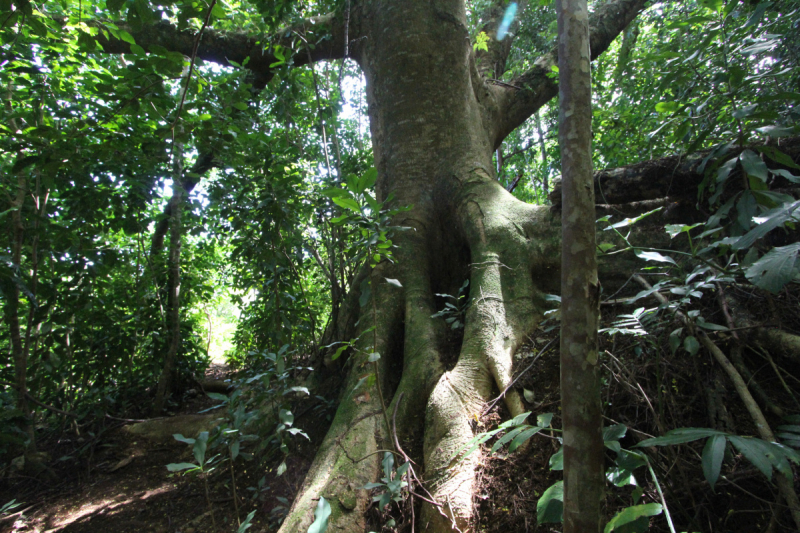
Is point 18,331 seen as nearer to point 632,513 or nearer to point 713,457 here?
point 632,513

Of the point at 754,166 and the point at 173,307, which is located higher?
the point at 173,307

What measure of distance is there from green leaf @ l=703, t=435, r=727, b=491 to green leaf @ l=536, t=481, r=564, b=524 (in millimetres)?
330

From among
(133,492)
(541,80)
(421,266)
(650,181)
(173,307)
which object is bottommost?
(133,492)

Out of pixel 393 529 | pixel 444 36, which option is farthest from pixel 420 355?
pixel 444 36

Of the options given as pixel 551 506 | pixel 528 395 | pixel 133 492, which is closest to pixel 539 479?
pixel 528 395

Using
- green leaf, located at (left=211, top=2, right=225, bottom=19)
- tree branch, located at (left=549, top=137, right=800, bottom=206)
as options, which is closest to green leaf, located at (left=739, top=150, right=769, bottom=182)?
tree branch, located at (left=549, top=137, right=800, bottom=206)

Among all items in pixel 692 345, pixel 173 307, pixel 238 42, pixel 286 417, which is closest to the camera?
pixel 692 345

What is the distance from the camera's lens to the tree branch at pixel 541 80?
13.7 ft

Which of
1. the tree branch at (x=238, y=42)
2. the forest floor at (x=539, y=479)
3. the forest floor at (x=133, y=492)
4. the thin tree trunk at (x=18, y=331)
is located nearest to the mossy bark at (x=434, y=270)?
the forest floor at (x=539, y=479)

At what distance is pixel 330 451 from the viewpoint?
203cm

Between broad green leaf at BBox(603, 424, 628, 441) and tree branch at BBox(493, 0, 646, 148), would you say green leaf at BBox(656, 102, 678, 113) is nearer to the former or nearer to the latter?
broad green leaf at BBox(603, 424, 628, 441)

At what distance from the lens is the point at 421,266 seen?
8.80 feet

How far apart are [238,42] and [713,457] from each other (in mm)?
4744

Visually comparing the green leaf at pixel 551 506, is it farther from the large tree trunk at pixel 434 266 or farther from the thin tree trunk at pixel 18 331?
the thin tree trunk at pixel 18 331
